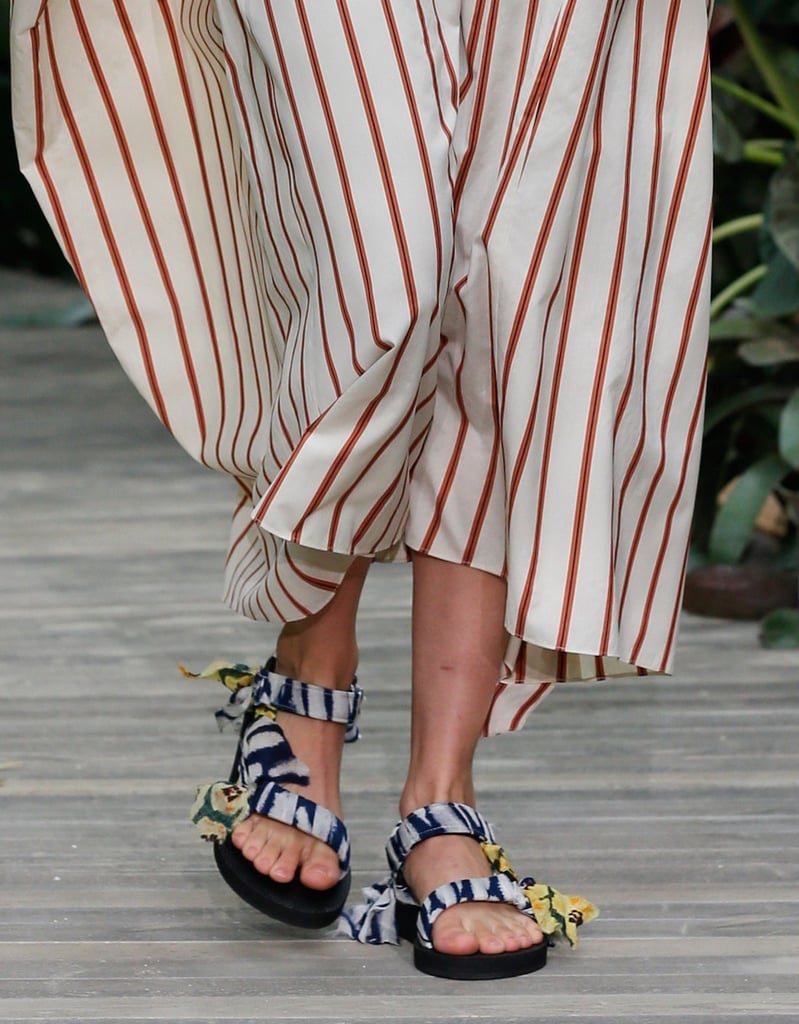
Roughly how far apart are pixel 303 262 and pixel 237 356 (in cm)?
16

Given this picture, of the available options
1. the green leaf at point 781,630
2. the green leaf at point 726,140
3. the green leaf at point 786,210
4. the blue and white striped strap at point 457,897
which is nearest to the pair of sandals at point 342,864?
the blue and white striped strap at point 457,897

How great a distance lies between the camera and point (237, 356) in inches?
52.7

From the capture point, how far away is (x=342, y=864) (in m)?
1.29

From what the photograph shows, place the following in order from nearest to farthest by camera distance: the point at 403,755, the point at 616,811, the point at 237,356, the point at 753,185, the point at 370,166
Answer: the point at 370,166
the point at 237,356
the point at 616,811
the point at 403,755
the point at 753,185

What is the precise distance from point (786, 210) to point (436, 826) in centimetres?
134

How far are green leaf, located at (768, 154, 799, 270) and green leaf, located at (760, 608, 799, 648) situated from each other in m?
0.46

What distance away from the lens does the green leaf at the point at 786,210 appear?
7.56ft

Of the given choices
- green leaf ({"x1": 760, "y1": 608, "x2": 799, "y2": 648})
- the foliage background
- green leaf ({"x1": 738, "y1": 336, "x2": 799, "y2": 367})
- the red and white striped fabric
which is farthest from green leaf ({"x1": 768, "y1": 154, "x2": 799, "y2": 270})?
the red and white striped fabric

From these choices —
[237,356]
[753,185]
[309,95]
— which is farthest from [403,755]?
[753,185]

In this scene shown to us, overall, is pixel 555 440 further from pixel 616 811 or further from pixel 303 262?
pixel 616 811

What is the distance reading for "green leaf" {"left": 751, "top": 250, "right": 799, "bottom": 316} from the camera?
2383 millimetres

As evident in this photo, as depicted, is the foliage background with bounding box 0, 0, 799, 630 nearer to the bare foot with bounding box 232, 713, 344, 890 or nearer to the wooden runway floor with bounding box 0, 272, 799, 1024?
the wooden runway floor with bounding box 0, 272, 799, 1024

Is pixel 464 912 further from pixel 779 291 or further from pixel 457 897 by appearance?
pixel 779 291

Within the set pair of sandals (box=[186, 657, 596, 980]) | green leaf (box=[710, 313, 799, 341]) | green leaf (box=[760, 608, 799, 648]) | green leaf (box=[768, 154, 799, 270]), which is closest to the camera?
pair of sandals (box=[186, 657, 596, 980])
